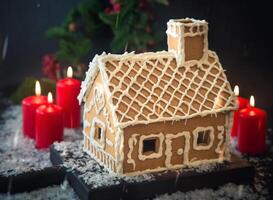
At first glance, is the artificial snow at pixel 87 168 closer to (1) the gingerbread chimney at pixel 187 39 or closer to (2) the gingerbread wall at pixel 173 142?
(2) the gingerbread wall at pixel 173 142

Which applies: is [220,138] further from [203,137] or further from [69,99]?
[69,99]

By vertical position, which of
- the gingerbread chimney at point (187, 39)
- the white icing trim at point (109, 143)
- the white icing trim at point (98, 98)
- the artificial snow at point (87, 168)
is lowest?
the artificial snow at point (87, 168)

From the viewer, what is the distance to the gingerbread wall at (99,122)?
2.52 metres

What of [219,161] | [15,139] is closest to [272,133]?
[219,161]

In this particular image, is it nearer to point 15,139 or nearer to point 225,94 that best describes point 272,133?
point 225,94

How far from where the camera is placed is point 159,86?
2.54m

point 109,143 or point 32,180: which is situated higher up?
point 109,143

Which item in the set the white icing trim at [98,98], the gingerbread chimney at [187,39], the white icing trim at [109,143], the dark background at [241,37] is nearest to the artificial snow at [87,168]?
the white icing trim at [109,143]

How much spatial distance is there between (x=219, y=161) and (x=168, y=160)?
0.26 metres

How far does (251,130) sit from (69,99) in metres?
0.96

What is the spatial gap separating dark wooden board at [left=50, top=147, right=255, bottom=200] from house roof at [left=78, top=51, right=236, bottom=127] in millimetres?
250

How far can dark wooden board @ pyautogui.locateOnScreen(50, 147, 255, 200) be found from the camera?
242 cm

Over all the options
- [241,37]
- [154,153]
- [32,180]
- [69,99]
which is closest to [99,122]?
[154,153]

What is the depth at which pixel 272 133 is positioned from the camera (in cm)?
329
